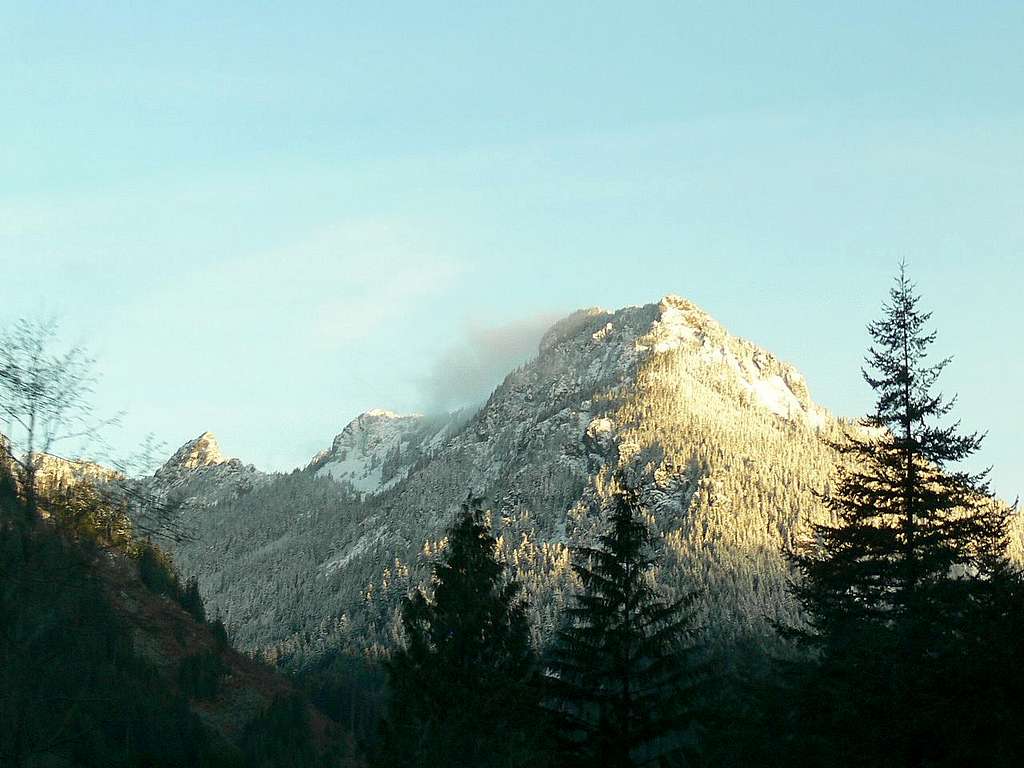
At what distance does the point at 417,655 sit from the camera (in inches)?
1716

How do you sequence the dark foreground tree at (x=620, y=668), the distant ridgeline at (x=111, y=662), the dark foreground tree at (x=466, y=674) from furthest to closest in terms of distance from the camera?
1. the dark foreground tree at (x=466, y=674)
2. the dark foreground tree at (x=620, y=668)
3. the distant ridgeline at (x=111, y=662)

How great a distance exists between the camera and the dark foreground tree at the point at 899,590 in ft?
76.0

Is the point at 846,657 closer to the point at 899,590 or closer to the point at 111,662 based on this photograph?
the point at 899,590

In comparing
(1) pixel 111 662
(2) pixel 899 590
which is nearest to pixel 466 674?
(2) pixel 899 590

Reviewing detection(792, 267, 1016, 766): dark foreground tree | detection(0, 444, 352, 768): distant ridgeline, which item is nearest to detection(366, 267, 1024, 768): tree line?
detection(792, 267, 1016, 766): dark foreground tree

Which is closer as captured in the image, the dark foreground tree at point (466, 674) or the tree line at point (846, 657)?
the tree line at point (846, 657)

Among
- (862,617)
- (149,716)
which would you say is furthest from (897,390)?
(149,716)

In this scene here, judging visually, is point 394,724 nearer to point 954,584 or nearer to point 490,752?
point 490,752

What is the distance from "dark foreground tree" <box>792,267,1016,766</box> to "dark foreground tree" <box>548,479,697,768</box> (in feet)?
14.5

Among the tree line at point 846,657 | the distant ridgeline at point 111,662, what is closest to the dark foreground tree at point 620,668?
the tree line at point 846,657

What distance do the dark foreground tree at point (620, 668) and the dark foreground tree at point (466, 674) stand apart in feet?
4.93

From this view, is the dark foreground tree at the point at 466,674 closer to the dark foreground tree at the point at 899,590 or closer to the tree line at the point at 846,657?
the tree line at the point at 846,657

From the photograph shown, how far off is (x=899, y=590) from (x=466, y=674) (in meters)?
16.8

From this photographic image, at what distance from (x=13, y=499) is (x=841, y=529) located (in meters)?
22.3
